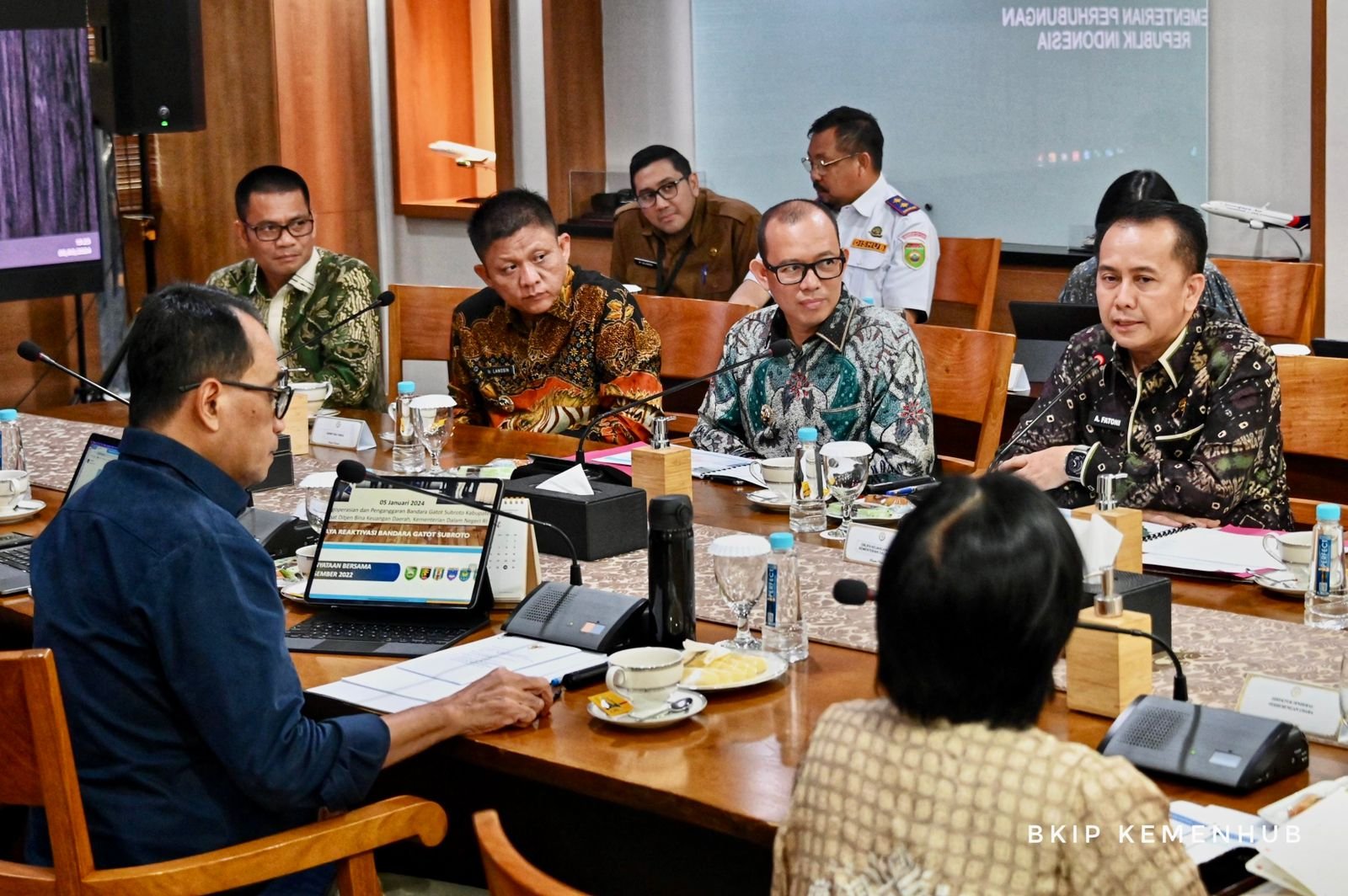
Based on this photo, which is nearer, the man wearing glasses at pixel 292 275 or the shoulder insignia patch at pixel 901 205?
the man wearing glasses at pixel 292 275

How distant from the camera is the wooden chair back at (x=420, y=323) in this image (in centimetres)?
439

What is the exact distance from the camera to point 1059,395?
2.89 metres

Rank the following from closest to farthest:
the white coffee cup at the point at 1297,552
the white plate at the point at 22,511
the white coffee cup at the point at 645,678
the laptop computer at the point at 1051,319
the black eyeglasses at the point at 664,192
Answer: the white coffee cup at the point at 645,678 < the white coffee cup at the point at 1297,552 < the white plate at the point at 22,511 < the laptop computer at the point at 1051,319 < the black eyeglasses at the point at 664,192

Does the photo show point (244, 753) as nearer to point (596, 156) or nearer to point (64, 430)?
point (64, 430)

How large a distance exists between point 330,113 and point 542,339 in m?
3.26

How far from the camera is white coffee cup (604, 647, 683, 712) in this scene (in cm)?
186

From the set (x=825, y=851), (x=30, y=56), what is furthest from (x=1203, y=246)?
(x=30, y=56)

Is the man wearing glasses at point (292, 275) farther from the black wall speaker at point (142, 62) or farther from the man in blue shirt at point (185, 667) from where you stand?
the man in blue shirt at point (185, 667)

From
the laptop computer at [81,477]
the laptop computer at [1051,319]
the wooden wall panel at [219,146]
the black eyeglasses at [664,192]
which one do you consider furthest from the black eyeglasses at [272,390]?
the wooden wall panel at [219,146]

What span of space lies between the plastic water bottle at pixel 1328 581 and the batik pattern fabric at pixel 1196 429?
62 cm

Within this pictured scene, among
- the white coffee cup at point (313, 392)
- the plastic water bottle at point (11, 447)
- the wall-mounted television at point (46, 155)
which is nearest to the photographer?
the plastic water bottle at point (11, 447)

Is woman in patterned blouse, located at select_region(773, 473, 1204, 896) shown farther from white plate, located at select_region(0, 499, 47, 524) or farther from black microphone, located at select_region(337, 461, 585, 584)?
white plate, located at select_region(0, 499, 47, 524)

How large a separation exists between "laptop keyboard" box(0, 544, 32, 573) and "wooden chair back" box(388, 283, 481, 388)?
5.35ft

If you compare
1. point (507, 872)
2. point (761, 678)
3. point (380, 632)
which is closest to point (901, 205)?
point (380, 632)
